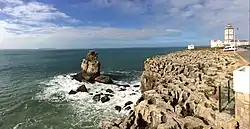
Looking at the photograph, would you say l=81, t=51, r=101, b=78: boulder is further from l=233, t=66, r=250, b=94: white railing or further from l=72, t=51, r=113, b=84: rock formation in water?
l=233, t=66, r=250, b=94: white railing

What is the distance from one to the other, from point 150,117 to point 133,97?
1775 cm

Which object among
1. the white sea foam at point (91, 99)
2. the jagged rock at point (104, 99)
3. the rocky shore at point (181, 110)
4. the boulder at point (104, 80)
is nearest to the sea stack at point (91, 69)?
the boulder at point (104, 80)

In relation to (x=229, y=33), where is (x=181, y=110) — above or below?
below

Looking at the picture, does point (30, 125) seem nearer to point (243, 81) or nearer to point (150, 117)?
point (150, 117)

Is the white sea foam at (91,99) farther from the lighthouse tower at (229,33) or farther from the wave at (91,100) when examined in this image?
the lighthouse tower at (229,33)

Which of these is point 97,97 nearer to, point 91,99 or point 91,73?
point 91,99

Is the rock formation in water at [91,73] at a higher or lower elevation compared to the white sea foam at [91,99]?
higher

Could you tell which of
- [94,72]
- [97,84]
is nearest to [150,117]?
[97,84]

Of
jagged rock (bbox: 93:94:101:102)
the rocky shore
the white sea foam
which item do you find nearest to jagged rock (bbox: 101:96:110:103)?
the white sea foam

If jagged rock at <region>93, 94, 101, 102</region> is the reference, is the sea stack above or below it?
above

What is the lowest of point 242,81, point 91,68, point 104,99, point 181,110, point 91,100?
point 91,100

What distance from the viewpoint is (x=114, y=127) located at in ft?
54.9

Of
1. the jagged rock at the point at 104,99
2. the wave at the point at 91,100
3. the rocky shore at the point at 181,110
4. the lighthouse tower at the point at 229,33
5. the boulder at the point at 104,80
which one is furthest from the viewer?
the lighthouse tower at the point at 229,33

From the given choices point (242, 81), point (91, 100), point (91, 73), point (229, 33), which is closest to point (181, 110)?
point (242, 81)
